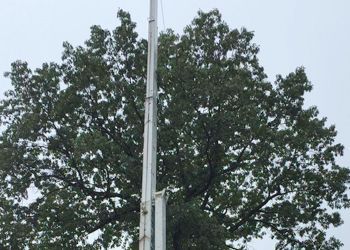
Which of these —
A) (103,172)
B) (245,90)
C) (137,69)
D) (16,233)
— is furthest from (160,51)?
(16,233)

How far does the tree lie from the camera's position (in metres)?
19.4

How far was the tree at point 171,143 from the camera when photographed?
1942 centimetres

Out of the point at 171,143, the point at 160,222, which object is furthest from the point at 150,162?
the point at 171,143

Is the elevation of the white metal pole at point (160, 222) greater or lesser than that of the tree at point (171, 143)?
lesser

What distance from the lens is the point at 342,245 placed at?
20891 millimetres

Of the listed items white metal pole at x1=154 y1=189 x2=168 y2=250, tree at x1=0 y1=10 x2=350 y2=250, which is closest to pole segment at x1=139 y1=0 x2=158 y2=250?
white metal pole at x1=154 y1=189 x2=168 y2=250

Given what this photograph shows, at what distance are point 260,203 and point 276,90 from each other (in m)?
4.37

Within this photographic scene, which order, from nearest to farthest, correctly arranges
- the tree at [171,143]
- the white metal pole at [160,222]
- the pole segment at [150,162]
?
the white metal pole at [160,222]
the pole segment at [150,162]
the tree at [171,143]

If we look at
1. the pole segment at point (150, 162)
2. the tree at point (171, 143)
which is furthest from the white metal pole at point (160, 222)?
the tree at point (171, 143)

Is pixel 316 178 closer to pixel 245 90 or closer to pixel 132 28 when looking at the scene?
pixel 245 90

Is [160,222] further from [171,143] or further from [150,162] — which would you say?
[171,143]

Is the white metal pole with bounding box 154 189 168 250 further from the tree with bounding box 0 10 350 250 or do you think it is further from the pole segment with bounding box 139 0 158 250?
the tree with bounding box 0 10 350 250

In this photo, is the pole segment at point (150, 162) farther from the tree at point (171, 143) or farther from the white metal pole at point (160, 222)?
the tree at point (171, 143)

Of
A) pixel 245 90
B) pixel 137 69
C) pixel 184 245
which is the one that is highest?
pixel 137 69
